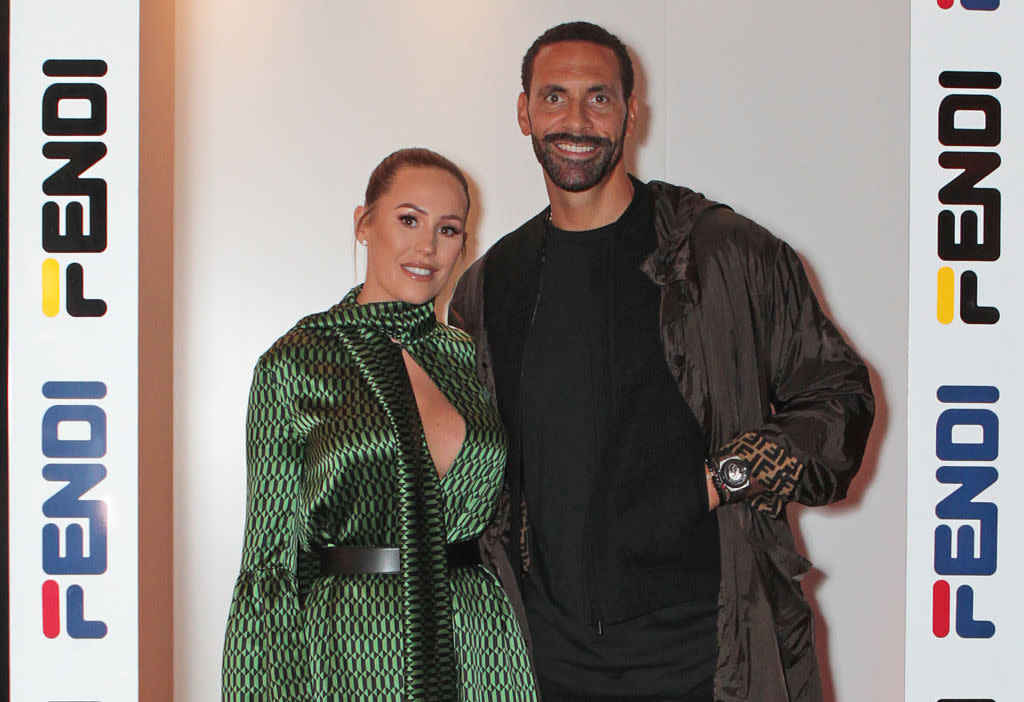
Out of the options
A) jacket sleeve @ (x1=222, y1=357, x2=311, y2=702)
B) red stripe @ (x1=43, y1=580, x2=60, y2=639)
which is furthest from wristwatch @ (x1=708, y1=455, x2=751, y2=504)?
red stripe @ (x1=43, y1=580, x2=60, y2=639)

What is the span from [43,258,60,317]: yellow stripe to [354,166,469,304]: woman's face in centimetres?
65

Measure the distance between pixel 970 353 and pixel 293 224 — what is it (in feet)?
7.38

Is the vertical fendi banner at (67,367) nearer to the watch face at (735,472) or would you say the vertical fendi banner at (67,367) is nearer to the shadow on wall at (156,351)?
the shadow on wall at (156,351)

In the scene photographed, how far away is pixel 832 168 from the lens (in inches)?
149

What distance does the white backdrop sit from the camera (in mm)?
3691

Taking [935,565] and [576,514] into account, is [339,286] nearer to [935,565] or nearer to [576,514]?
[576,514]

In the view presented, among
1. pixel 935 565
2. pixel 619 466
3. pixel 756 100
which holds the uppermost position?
pixel 756 100

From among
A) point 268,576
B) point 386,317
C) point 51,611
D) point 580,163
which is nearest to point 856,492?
point 580,163

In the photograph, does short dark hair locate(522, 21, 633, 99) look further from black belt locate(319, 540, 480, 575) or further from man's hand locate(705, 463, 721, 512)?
black belt locate(319, 540, 480, 575)

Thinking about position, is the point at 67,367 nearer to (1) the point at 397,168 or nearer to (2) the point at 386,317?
(2) the point at 386,317

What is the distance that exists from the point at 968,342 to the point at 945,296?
0.11 m

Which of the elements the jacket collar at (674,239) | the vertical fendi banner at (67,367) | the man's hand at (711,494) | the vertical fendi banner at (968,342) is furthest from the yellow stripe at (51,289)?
the vertical fendi banner at (968,342)

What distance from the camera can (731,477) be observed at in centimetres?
241

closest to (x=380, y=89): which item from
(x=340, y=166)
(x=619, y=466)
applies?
(x=340, y=166)
